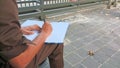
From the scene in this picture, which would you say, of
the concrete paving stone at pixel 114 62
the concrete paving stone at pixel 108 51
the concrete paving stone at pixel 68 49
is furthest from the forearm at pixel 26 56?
the concrete paving stone at pixel 108 51

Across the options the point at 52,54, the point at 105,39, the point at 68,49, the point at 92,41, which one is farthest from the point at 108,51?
the point at 52,54

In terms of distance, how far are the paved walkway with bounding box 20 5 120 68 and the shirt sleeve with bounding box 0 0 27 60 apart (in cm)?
150

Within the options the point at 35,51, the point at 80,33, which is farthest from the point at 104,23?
the point at 35,51

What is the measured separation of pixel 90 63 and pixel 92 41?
1032 mm

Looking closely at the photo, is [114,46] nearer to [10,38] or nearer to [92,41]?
[92,41]

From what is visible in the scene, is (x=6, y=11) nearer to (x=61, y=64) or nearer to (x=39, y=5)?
(x=61, y=64)

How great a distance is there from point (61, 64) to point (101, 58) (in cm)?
134

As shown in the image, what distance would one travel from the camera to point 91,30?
482 cm

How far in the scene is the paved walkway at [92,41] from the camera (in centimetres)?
323

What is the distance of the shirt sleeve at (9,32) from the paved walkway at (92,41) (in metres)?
1.50

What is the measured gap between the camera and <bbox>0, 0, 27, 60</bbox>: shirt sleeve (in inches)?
57.2

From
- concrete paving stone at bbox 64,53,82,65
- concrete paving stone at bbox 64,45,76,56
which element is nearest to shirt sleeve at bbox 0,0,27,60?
concrete paving stone at bbox 64,53,82,65

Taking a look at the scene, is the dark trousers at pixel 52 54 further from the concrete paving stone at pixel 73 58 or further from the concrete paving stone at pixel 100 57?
the concrete paving stone at pixel 100 57

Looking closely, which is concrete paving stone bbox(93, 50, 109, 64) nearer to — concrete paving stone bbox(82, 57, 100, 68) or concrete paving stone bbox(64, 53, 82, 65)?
concrete paving stone bbox(82, 57, 100, 68)
